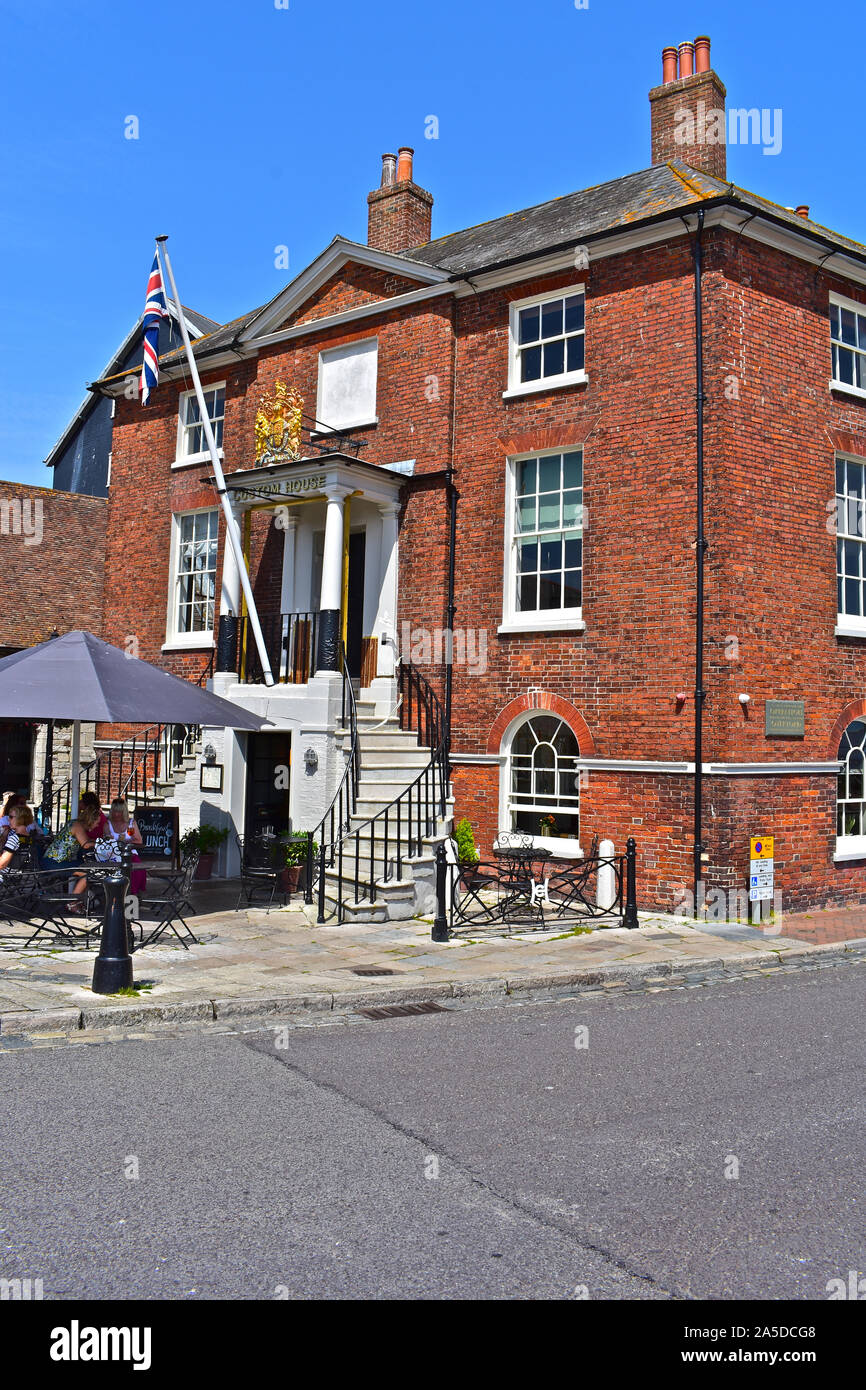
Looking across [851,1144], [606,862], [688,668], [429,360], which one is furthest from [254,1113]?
[429,360]

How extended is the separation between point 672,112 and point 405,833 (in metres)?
11.6

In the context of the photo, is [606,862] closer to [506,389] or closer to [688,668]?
[688,668]

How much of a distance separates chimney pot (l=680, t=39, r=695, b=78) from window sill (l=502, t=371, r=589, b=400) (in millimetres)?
5597

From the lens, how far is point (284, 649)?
16828 mm

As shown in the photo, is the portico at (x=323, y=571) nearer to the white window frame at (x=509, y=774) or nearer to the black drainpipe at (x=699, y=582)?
the white window frame at (x=509, y=774)

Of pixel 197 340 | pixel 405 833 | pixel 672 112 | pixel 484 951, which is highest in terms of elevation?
pixel 672 112

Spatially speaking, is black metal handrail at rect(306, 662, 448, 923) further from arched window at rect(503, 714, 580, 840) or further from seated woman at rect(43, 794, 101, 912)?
seated woman at rect(43, 794, 101, 912)

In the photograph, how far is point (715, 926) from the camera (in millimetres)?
12320

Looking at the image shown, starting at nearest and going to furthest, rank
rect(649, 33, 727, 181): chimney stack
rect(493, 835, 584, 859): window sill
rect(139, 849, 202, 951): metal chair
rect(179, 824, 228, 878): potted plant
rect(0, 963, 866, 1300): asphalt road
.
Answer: rect(0, 963, 866, 1300): asphalt road
rect(139, 849, 202, 951): metal chair
rect(493, 835, 584, 859): window sill
rect(179, 824, 228, 878): potted plant
rect(649, 33, 727, 181): chimney stack

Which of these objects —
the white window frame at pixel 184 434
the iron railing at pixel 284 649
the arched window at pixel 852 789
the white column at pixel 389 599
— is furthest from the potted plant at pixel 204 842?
the arched window at pixel 852 789

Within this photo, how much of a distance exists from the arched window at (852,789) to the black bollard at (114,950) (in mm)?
9601

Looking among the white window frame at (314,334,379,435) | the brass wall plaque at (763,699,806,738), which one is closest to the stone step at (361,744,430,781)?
the brass wall plaque at (763,699,806,738)

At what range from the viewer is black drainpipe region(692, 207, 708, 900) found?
12594 mm

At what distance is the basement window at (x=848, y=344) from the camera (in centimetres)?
1452
